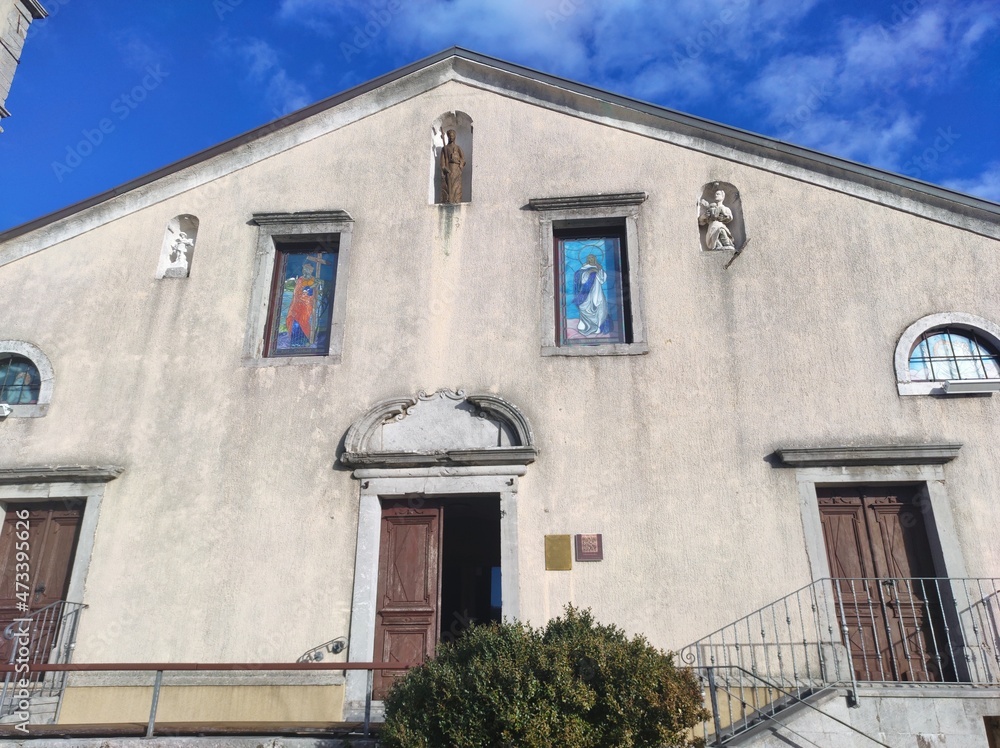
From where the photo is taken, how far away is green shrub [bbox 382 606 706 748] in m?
5.70

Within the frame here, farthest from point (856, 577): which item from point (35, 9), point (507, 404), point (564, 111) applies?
point (35, 9)

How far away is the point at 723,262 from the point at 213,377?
6.10 meters

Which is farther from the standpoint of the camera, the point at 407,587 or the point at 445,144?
the point at 445,144

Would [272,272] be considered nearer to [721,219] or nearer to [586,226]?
[586,226]

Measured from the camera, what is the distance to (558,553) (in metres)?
8.73

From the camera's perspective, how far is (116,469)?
9.58 meters

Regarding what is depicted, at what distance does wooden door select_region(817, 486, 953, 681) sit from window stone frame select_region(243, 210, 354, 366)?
5703 mm

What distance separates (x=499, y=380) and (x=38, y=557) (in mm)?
5472

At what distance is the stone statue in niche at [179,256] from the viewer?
35.5 feet

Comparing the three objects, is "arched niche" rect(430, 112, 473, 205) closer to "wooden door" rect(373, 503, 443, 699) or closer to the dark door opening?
"wooden door" rect(373, 503, 443, 699)

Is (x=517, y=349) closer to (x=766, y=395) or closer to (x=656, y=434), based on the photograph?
(x=656, y=434)

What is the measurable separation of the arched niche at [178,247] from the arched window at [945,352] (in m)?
8.51

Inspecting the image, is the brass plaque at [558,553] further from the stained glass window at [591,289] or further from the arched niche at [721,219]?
the arched niche at [721,219]

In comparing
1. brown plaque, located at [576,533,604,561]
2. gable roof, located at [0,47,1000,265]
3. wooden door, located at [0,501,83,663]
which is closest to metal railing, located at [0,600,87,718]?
wooden door, located at [0,501,83,663]
